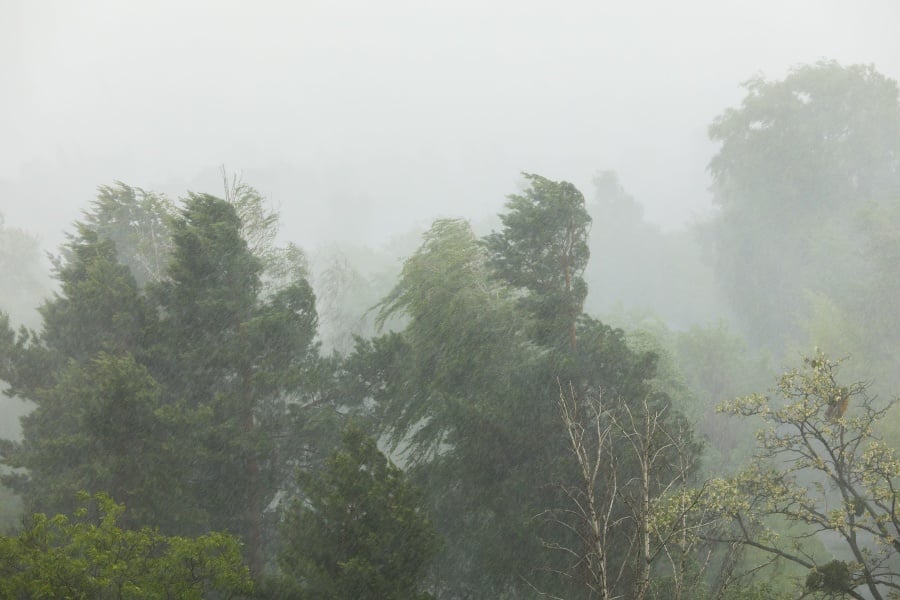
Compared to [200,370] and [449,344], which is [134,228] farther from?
[449,344]

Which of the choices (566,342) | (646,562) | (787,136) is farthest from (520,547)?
(787,136)

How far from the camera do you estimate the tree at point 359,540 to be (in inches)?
336

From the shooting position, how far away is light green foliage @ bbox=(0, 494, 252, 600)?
23.1 ft

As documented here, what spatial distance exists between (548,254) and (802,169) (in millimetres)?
39288

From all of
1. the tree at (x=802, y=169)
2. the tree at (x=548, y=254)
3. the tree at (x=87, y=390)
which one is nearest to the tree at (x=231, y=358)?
the tree at (x=87, y=390)

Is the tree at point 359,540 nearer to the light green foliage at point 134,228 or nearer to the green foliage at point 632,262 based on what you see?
the light green foliage at point 134,228

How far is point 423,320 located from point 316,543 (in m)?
8.02

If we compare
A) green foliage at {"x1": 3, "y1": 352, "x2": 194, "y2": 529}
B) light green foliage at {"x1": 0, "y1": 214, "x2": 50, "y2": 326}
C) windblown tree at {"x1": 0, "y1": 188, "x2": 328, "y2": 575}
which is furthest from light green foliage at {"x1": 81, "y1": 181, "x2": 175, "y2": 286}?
light green foliage at {"x1": 0, "y1": 214, "x2": 50, "y2": 326}

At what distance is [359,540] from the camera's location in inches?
343

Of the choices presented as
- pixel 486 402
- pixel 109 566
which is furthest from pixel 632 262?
pixel 109 566

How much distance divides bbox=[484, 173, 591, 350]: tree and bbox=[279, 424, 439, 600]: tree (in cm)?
623

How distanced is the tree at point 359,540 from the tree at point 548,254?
20.5 feet

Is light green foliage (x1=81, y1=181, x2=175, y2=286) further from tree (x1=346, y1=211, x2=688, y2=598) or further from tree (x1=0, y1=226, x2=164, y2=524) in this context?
tree (x1=346, y1=211, x2=688, y2=598)

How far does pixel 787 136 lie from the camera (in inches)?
1752
